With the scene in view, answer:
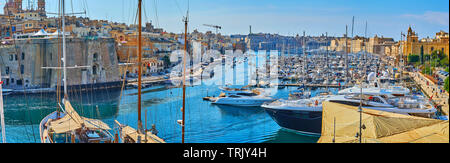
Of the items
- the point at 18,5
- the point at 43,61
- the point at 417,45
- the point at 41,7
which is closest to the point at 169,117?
the point at 43,61

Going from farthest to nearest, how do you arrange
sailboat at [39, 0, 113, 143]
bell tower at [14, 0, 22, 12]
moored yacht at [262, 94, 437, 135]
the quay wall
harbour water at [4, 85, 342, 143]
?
bell tower at [14, 0, 22, 12] < the quay wall < harbour water at [4, 85, 342, 143] < moored yacht at [262, 94, 437, 135] < sailboat at [39, 0, 113, 143]

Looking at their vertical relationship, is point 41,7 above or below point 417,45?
above

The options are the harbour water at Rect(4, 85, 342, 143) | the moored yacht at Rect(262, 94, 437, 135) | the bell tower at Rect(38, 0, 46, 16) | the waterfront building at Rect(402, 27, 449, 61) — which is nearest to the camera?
the moored yacht at Rect(262, 94, 437, 135)

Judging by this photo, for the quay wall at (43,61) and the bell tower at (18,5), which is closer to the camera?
the quay wall at (43,61)

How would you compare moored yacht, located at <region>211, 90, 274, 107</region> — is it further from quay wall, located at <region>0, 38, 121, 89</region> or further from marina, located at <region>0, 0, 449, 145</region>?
quay wall, located at <region>0, 38, 121, 89</region>

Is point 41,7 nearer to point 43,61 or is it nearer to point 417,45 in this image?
point 43,61

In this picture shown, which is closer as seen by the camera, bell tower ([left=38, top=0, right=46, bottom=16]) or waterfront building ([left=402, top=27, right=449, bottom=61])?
waterfront building ([left=402, top=27, right=449, bottom=61])

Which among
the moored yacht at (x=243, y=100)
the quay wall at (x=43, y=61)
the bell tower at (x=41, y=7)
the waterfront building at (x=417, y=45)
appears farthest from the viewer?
the bell tower at (x=41, y=7)

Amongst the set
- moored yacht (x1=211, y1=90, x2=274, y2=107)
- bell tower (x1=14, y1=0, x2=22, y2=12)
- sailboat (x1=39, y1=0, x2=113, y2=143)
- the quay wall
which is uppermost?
bell tower (x1=14, y1=0, x2=22, y2=12)

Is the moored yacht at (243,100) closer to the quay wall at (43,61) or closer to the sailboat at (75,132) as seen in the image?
the quay wall at (43,61)

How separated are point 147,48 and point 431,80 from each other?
491 inches

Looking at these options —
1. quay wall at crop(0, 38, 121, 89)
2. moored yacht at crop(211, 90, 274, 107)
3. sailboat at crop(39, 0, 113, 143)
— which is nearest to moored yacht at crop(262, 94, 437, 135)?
moored yacht at crop(211, 90, 274, 107)

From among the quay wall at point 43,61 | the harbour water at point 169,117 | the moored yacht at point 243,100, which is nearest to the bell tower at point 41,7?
the quay wall at point 43,61
